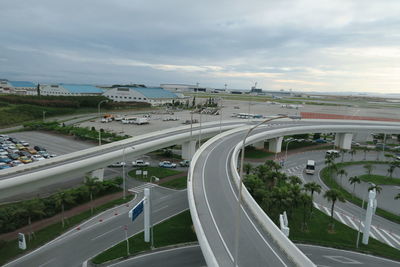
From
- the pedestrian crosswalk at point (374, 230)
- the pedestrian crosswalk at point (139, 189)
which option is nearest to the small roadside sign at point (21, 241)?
the pedestrian crosswalk at point (139, 189)

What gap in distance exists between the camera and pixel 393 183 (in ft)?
155

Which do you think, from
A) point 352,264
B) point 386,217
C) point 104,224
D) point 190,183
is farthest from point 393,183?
point 104,224

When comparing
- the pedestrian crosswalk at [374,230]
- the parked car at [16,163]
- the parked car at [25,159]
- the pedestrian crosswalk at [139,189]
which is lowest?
the pedestrian crosswalk at [374,230]

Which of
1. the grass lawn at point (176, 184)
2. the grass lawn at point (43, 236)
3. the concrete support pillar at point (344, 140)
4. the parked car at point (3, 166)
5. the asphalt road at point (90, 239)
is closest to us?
the asphalt road at point (90, 239)

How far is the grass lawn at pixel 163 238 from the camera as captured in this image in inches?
946

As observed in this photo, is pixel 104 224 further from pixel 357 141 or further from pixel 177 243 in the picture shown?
pixel 357 141

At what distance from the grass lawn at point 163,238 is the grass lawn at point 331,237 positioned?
1167cm

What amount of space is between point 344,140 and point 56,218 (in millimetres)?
76429

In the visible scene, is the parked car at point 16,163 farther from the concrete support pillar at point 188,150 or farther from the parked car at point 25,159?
the concrete support pillar at point 188,150

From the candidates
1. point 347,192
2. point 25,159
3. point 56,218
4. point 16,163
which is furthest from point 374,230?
point 25,159

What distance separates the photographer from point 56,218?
31000 millimetres

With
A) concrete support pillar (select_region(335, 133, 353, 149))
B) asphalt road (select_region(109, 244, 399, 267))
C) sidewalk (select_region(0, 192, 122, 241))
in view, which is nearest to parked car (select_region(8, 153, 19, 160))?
sidewalk (select_region(0, 192, 122, 241))

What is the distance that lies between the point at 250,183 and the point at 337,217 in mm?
12590

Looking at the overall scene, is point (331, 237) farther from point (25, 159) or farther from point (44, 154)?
point (44, 154)
